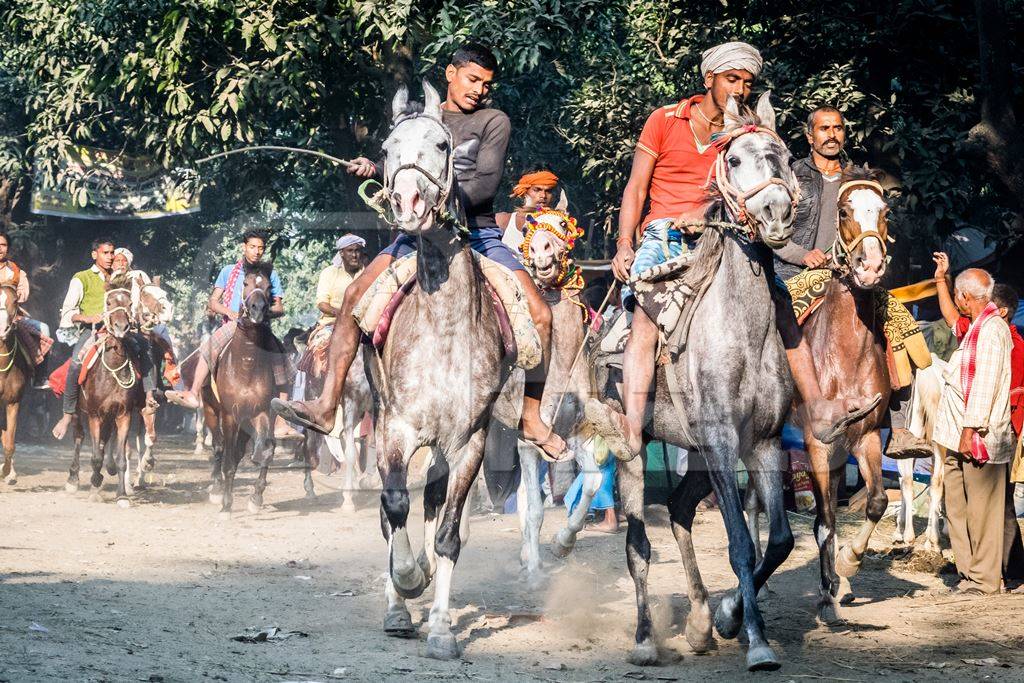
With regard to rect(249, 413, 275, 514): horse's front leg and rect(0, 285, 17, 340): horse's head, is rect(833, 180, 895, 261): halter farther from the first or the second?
rect(0, 285, 17, 340): horse's head

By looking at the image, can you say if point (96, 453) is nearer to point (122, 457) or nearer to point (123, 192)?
point (122, 457)

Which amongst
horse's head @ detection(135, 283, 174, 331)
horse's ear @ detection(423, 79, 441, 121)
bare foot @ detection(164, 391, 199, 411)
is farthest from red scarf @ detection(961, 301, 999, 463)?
bare foot @ detection(164, 391, 199, 411)

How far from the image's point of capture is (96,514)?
14328 mm

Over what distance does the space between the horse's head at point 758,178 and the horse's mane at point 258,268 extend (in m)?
8.63

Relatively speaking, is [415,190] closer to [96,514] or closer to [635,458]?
[635,458]

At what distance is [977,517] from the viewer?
10453 mm

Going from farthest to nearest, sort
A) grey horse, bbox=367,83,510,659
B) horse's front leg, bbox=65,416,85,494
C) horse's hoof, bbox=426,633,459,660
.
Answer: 1. horse's front leg, bbox=65,416,85,494
2. grey horse, bbox=367,83,510,659
3. horse's hoof, bbox=426,633,459,660

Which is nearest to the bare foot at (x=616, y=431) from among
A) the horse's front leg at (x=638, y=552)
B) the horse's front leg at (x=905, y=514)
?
the horse's front leg at (x=638, y=552)

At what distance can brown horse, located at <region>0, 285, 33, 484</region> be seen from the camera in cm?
1725

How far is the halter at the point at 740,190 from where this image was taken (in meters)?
7.31

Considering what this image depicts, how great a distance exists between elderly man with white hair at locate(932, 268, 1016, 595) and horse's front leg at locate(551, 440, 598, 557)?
3013mm

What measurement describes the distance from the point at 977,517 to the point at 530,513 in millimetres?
3775

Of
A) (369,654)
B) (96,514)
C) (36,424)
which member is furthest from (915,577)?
(36,424)

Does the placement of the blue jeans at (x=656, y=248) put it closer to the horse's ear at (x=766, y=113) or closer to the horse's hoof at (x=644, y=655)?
the horse's ear at (x=766, y=113)
